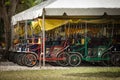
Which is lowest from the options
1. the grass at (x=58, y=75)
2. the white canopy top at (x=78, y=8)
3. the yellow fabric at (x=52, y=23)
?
the grass at (x=58, y=75)

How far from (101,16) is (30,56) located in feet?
12.1

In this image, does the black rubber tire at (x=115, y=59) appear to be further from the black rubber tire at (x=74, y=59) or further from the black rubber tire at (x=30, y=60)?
the black rubber tire at (x=30, y=60)

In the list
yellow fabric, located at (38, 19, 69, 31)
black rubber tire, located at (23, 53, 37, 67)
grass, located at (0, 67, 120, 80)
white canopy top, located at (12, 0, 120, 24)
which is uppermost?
white canopy top, located at (12, 0, 120, 24)

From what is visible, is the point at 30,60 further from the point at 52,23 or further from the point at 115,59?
the point at 115,59

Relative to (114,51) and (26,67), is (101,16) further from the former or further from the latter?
(26,67)

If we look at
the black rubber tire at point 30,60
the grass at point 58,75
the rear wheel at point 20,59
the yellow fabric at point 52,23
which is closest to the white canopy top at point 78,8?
the yellow fabric at point 52,23

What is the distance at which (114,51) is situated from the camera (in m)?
21.5

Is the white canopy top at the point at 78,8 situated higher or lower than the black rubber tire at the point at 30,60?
higher

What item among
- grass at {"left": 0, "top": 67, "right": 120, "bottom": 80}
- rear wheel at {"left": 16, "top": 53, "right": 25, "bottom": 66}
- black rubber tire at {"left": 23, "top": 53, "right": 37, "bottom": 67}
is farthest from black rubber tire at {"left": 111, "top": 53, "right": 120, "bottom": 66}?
rear wheel at {"left": 16, "top": 53, "right": 25, "bottom": 66}

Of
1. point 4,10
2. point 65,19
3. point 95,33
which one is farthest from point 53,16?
point 4,10

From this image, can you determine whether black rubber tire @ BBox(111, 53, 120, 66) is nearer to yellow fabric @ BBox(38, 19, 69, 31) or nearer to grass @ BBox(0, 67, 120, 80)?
yellow fabric @ BBox(38, 19, 69, 31)

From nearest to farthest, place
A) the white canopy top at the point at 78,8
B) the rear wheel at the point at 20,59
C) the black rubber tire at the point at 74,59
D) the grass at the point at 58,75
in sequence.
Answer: the grass at the point at 58,75, the white canopy top at the point at 78,8, the black rubber tire at the point at 74,59, the rear wheel at the point at 20,59

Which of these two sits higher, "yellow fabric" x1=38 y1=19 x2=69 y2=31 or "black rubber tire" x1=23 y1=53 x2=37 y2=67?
"yellow fabric" x1=38 y1=19 x2=69 y2=31

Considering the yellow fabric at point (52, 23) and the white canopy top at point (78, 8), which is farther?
the yellow fabric at point (52, 23)
